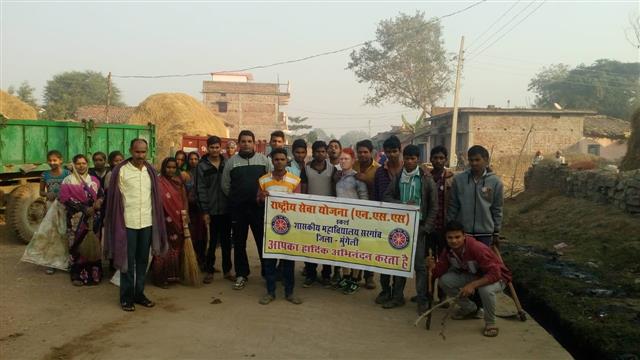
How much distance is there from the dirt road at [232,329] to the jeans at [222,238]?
54 cm

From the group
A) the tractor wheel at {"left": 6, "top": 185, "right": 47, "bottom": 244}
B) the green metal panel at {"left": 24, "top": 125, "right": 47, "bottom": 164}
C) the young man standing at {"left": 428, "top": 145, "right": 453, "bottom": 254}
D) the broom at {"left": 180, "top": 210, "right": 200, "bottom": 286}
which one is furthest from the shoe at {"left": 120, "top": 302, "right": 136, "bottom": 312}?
the green metal panel at {"left": 24, "top": 125, "right": 47, "bottom": 164}

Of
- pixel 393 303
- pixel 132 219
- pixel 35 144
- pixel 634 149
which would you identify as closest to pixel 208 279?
pixel 132 219

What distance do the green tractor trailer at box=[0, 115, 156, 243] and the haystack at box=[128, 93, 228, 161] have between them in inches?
527

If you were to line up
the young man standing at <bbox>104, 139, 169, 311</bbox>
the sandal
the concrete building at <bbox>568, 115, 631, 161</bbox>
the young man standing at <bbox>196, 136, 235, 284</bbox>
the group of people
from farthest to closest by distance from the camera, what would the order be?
1. the concrete building at <bbox>568, 115, 631, 161</bbox>
2. the young man standing at <bbox>196, 136, 235, 284</bbox>
3. the young man standing at <bbox>104, 139, 169, 311</bbox>
4. the group of people
5. the sandal

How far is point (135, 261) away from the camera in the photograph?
544cm

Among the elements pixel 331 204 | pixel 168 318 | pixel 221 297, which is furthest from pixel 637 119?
pixel 168 318

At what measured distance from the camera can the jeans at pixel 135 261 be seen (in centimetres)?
520

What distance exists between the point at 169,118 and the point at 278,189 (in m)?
20.5

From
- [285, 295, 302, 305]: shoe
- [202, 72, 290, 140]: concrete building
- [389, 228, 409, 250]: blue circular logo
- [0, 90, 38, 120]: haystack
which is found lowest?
[285, 295, 302, 305]: shoe

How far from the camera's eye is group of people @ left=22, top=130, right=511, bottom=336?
5039 mm

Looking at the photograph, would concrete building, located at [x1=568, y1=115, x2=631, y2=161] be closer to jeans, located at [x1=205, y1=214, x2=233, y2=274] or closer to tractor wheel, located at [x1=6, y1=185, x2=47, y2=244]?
jeans, located at [x1=205, y1=214, x2=233, y2=274]

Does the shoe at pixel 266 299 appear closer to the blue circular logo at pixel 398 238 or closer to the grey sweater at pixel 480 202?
the blue circular logo at pixel 398 238

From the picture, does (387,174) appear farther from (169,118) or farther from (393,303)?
(169,118)

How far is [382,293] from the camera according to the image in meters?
5.64
